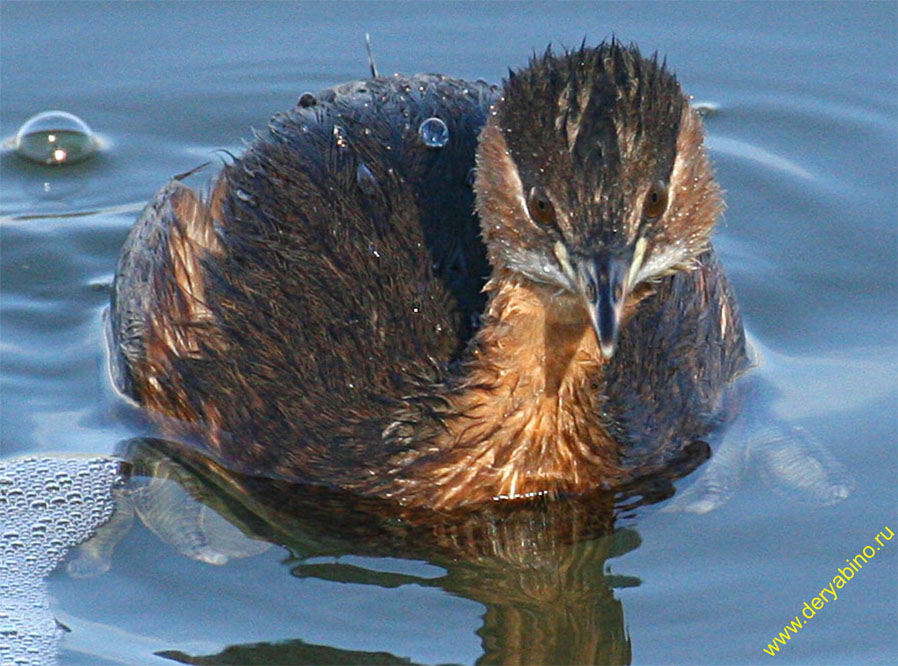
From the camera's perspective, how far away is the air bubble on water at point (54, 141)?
9.26 metres

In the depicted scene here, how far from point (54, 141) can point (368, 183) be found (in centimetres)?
302

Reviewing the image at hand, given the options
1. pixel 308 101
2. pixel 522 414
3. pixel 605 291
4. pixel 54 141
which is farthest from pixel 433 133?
pixel 54 141

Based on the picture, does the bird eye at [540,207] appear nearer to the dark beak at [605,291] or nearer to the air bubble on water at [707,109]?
the dark beak at [605,291]

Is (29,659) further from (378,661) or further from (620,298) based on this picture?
(620,298)

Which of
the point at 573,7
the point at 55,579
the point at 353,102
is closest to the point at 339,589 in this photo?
the point at 55,579

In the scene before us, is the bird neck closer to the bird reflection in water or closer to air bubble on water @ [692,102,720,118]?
the bird reflection in water

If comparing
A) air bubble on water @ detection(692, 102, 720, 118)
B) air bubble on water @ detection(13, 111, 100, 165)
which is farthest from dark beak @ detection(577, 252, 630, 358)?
air bubble on water @ detection(13, 111, 100, 165)

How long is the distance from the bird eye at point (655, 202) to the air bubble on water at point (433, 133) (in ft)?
3.67

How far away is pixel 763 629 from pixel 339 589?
1.47 meters

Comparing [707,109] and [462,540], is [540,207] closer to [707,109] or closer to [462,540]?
[462,540]

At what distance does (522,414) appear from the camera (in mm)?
6703

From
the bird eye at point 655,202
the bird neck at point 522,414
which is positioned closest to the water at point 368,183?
the bird neck at point 522,414

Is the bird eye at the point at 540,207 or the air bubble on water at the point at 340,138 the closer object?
the bird eye at the point at 540,207

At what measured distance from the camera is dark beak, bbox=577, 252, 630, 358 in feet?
19.2
